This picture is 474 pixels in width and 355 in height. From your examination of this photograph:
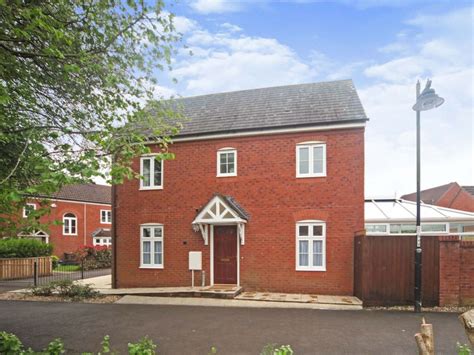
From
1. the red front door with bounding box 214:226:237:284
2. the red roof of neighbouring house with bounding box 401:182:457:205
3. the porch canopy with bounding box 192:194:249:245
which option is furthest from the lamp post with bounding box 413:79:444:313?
the red roof of neighbouring house with bounding box 401:182:457:205

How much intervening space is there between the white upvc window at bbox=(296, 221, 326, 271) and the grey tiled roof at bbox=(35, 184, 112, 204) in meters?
22.6

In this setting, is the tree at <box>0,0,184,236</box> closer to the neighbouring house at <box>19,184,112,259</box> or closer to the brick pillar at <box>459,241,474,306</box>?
the brick pillar at <box>459,241,474,306</box>

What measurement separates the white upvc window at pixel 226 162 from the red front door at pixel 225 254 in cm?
220

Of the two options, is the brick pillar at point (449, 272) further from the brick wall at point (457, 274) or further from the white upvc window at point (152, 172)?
the white upvc window at point (152, 172)

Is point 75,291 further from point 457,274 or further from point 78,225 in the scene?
point 78,225

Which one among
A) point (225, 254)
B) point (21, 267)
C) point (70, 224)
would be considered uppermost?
point (225, 254)

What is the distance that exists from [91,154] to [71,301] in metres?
9.01

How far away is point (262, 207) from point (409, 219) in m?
5.83

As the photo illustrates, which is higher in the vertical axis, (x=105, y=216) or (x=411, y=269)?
(x=411, y=269)

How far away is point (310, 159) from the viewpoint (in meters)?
12.3

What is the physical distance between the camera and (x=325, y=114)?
1252cm

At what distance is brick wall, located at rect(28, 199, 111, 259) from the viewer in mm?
27375

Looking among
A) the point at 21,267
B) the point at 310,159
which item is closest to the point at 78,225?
the point at 21,267

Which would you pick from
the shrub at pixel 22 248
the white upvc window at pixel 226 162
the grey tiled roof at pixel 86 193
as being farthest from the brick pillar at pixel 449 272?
the grey tiled roof at pixel 86 193
